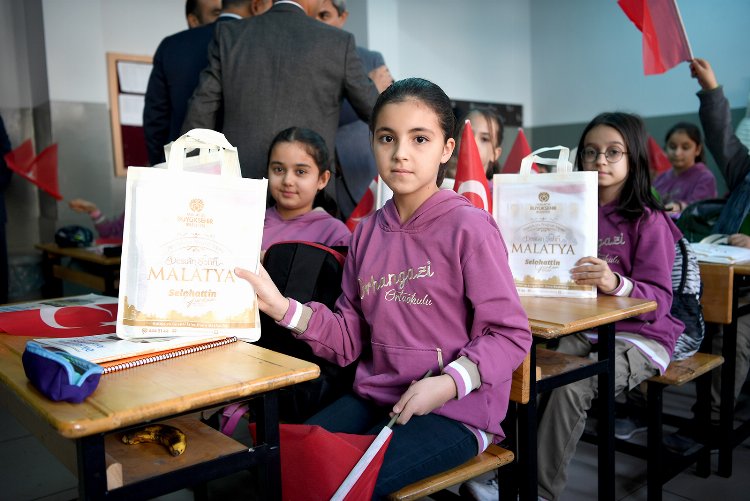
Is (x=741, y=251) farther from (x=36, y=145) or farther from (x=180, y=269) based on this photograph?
(x=36, y=145)

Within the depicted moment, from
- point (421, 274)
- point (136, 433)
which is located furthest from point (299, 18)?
point (136, 433)

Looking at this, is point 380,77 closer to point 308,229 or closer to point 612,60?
point 308,229

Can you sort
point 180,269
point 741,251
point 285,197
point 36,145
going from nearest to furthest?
point 180,269, point 285,197, point 741,251, point 36,145

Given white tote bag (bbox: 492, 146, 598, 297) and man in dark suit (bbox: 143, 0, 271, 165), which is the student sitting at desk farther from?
man in dark suit (bbox: 143, 0, 271, 165)

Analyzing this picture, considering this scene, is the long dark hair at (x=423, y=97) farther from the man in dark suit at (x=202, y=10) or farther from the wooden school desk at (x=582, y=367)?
the man in dark suit at (x=202, y=10)

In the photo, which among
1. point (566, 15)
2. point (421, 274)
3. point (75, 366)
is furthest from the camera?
point (566, 15)

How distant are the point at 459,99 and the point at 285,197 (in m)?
5.06

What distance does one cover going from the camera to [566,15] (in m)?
6.81

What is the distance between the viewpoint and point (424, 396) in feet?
3.82

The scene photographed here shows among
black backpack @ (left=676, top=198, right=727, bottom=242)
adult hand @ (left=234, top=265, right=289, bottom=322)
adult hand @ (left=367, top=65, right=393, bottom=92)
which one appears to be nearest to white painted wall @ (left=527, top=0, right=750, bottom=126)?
black backpack @ (left=676, top=198, right=727, bottom=242)

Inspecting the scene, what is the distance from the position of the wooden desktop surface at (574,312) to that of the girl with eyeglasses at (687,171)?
3111 mm

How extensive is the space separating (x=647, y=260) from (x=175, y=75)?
2033 millimetres

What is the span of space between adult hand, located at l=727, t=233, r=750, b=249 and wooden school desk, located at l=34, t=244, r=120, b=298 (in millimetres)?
2923

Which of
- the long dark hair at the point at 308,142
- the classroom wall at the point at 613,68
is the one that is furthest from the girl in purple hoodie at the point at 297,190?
the classroom wall at the point at 613,68
